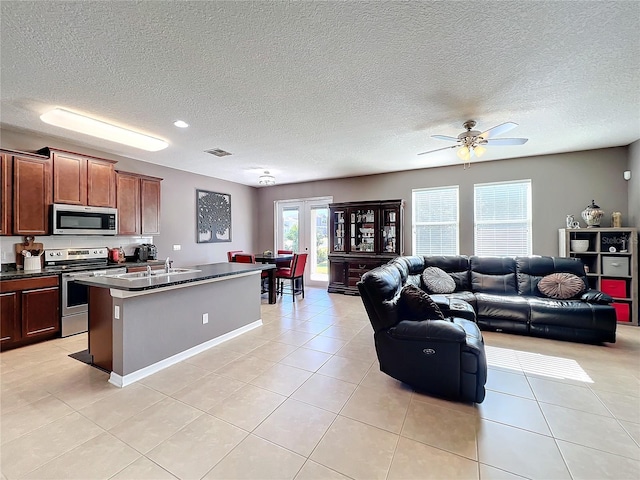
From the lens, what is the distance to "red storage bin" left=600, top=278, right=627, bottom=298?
4223 mm

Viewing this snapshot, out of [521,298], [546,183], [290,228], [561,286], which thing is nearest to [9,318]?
[290,228]

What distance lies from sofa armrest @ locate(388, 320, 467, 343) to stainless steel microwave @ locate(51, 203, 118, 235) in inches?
173

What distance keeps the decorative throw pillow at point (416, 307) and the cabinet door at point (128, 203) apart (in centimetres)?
453

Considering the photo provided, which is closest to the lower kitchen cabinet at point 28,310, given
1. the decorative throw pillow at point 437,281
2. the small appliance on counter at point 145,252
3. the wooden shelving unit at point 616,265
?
the small appliance on counter at point 145,252

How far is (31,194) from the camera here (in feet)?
11.9

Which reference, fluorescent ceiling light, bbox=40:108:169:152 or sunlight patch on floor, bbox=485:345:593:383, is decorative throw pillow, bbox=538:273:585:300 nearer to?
sunlight patch on floor, bbox=485:345:593:383

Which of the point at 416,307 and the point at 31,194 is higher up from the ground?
the point at 31,194

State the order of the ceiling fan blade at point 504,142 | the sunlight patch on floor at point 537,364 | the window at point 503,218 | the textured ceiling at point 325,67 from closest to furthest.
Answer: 1. the textured ceiling at point 325,67
2. the sunlight patch on floor at point 537,364
3. the ceiling fan blade at point 504,142
4. the window at point 503,218

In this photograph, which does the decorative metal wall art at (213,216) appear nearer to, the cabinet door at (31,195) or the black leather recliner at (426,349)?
the cabinet door at (31,195)

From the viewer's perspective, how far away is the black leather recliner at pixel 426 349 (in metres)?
2.22

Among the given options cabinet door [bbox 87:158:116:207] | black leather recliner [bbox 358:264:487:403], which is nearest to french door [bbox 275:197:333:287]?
cabinet door [bbox 87:158:116:207]

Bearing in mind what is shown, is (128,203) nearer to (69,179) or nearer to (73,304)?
(69,179)

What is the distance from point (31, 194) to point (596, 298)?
23.9 feet

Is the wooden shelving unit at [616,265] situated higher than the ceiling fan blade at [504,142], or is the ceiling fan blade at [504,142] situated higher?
the ceiling fan blade at [504,142]
